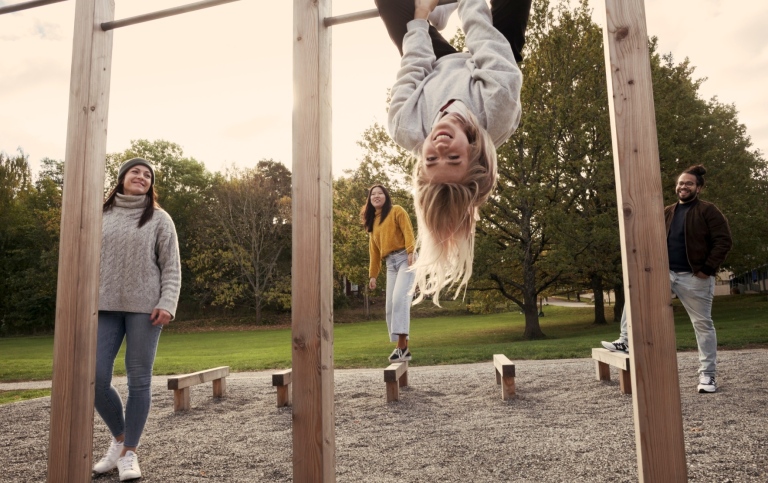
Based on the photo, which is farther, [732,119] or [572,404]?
[732,119]

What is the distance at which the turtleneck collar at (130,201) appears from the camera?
12.0 feet

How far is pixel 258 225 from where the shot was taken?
2719cm

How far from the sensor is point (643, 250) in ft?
6.96

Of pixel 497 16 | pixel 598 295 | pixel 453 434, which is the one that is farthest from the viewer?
pixel 598 295

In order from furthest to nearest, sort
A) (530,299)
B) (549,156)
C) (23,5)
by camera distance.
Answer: (530,299), (549,156), (23,5)

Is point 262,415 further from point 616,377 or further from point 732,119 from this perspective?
point 732,119

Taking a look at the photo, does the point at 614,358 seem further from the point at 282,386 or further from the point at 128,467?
the point at 128,467

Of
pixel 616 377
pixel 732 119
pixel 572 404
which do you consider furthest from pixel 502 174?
pixel 732 119

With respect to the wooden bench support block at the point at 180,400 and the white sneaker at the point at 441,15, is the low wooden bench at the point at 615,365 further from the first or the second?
the wooden bench support block at the point at 180,400

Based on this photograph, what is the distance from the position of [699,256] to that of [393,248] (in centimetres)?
310

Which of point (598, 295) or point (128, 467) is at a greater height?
point (598, 295)

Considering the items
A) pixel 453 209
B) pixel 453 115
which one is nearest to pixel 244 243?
pixel 453 209

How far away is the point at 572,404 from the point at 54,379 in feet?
14.0

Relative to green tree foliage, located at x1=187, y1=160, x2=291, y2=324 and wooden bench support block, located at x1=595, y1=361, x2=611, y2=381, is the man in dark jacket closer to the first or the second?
wooden bench support block, located at x1=595, y1=361, x2=611, y2=381
